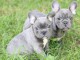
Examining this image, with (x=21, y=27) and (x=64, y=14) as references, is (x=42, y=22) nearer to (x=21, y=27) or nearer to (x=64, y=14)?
(x=64, y=14)

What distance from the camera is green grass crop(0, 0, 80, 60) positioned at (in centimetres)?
579

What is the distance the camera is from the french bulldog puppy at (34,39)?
5445 mm

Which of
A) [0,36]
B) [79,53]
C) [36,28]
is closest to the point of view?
[36,28]

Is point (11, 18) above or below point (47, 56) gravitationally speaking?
above

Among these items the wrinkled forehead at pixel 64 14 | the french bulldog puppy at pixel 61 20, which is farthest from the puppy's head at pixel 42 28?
the wrinkled forehead at pixel 64 14

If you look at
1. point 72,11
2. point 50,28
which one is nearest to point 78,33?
point 72,11

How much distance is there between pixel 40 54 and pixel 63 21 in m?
0.75

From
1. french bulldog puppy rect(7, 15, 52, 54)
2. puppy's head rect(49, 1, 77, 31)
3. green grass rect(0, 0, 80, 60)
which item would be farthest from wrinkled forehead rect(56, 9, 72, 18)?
green grass rect(0, 0, 80, 60)

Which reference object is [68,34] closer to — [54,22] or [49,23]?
[54,22]

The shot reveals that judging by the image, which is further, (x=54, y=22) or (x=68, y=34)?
(x=68, y=34)

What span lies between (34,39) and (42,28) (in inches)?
11.7

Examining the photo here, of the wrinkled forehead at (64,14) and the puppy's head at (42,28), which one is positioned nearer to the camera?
the puppy's head at (42,28)

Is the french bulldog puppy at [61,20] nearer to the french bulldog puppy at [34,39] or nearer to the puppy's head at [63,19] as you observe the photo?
the puppy's head at [63,19]

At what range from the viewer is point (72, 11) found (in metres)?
6.09
